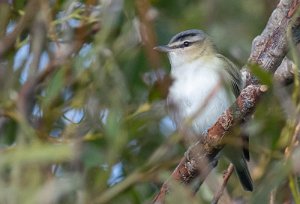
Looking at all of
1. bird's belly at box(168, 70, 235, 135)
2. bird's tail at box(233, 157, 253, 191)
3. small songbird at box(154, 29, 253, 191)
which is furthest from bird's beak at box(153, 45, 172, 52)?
bird's tail at box(233, 157, 253, 191)

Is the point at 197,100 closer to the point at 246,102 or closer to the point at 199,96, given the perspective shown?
the point at 199,96

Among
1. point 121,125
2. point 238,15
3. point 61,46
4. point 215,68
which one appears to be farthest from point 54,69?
point 238,15

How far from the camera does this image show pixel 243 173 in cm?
247

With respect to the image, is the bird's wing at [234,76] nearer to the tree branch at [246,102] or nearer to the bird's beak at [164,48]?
the bird's beak at [164,48]

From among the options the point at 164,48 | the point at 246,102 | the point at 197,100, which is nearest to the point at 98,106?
the point at 197,100

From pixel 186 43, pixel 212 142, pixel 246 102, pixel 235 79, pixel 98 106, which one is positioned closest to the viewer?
pixel 246 102

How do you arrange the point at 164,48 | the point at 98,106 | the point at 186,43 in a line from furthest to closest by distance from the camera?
1. the point at 186,43
2. the point at 164,48
3. the point at 98,106

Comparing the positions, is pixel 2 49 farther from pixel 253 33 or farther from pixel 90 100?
pixel 253 33

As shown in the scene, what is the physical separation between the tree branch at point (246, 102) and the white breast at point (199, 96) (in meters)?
0.49

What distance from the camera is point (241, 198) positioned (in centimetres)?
238

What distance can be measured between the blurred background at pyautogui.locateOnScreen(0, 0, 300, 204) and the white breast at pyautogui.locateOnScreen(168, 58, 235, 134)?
6 centimetres

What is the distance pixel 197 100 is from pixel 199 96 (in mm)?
14

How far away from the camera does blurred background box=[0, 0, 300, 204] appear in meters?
2.12

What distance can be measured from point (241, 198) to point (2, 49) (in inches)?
30.3
